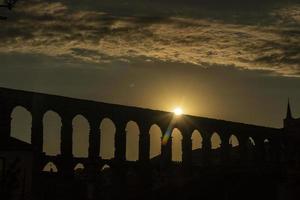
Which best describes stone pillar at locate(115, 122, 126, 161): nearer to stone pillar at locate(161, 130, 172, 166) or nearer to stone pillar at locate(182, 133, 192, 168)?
stone pillar at locate(161, 130, 172, 166)

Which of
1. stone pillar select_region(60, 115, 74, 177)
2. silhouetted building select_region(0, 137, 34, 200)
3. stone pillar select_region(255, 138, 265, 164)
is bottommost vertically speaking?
silhouetted building select_region(0, 137, 34, 200)

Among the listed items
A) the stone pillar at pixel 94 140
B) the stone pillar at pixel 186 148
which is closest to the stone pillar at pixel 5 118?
the stone pillar at pixel 94 140

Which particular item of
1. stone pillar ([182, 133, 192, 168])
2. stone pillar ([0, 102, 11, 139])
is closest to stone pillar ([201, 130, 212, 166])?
stone pillar ([182, 133, 192, 168])

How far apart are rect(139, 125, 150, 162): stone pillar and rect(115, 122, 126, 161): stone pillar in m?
2.27

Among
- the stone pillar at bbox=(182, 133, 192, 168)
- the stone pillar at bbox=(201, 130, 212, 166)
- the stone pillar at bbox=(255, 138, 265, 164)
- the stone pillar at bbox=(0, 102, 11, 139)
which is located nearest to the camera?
the stone pillar at bbox=(0, 102, 11, 139)

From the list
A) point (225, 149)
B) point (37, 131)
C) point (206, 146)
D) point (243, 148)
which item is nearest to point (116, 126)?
point (37, 131)

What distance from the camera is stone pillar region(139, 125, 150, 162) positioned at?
5497 cm

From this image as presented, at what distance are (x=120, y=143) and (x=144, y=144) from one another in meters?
Result: 3.00

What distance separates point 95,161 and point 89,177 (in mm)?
1623

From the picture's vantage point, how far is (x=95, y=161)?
50.2 metres

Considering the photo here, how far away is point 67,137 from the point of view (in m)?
49.1

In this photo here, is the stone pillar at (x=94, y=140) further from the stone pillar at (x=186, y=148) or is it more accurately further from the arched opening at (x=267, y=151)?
the arched opening at (x=267, y=151)

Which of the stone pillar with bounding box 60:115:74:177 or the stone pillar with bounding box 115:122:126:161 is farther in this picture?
the stone pillar with bounding box 115:122:126:161

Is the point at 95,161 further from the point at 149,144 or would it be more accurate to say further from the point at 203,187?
the point at 203,187
